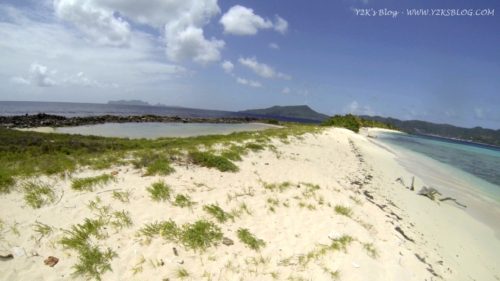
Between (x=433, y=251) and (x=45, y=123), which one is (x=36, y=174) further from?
(x=45, y=123)

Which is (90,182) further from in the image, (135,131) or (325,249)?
(135,131)

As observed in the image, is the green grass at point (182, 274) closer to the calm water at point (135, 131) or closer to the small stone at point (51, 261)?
the small stone at point (51, 261)

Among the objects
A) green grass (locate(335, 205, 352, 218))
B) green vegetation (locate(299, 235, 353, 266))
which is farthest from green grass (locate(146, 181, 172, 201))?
green grass (locate(335, 205, 352, 218))

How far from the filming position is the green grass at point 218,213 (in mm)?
6488

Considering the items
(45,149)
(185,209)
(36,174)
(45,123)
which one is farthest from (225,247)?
(45,123)

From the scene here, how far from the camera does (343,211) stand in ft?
25.7

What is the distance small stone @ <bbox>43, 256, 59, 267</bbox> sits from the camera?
14.9 ft

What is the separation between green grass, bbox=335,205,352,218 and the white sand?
192 millimetres

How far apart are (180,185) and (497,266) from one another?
8494 mm

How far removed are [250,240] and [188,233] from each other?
1.28 metres

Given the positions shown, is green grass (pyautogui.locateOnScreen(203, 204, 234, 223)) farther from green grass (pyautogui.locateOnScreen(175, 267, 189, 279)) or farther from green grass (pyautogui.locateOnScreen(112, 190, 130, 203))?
green grass (pyautogui.locateOnScreen(112, 190, 130, 203))

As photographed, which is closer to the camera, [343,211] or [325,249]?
[325,249]

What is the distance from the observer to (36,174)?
7.79m

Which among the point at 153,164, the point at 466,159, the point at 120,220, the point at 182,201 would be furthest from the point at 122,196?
the point at 466,159
